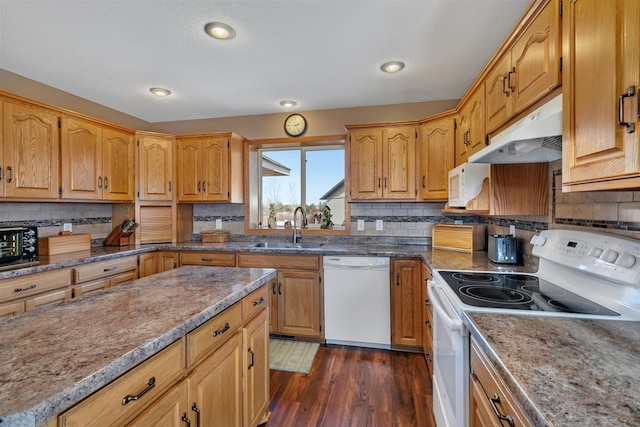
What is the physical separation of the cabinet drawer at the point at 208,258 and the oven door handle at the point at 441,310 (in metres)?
2.02

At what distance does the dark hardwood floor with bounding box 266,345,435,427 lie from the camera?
1812 mm

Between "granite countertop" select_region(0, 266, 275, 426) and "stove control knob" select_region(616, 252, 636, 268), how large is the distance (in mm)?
1585

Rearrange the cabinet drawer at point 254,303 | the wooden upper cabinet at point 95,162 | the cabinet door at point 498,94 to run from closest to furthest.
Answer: the cabinet drawer at point 254,303 → the cabinet door at point 498,94 → the wooden upper cabinet at point 95,162

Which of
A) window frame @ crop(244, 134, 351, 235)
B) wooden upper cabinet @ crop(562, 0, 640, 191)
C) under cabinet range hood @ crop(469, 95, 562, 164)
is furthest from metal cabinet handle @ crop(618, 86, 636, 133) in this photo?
window frame @ crop(244, 134, 351, 235)

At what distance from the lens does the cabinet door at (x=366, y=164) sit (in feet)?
9.71

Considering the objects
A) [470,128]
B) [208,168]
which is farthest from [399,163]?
[208,168]

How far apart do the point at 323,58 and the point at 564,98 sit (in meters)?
1.67

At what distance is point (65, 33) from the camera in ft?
6.30

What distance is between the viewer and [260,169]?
12.4 ft

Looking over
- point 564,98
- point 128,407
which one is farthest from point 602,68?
point 128,407

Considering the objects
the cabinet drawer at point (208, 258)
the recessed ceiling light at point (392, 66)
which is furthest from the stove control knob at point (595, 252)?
the cabinet drawer at point (208, 258)

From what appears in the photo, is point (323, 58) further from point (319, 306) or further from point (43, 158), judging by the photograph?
point (43, 158)

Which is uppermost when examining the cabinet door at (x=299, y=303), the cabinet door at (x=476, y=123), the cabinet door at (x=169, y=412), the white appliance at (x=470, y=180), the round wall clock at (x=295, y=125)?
the round wall clock at (x=295, y=125)

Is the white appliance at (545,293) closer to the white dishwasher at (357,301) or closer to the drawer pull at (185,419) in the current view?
the white dishwasher at (357,301)
